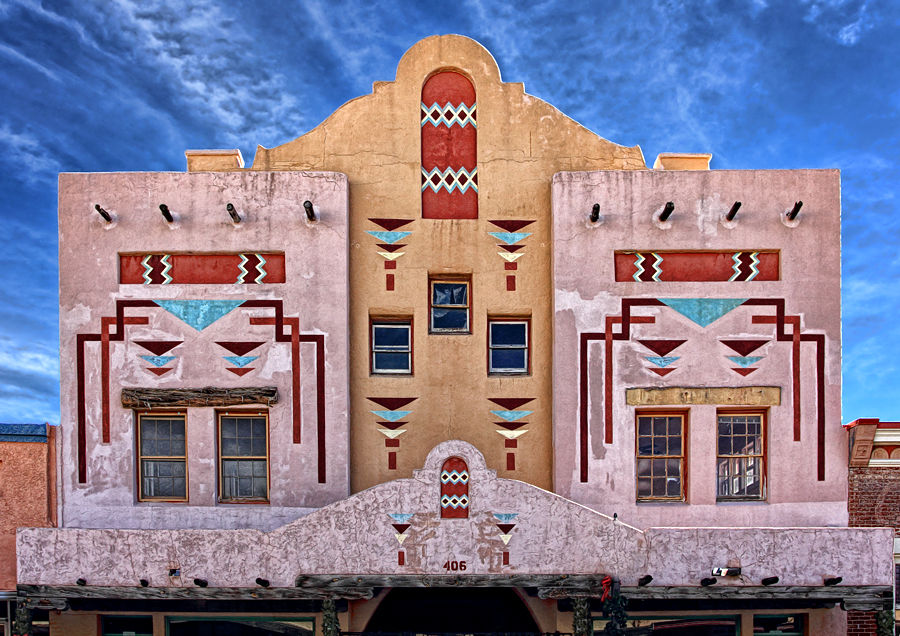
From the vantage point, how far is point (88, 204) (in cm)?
1023

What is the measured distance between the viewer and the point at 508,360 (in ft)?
34.1

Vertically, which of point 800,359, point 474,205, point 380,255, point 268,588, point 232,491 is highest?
point 474,205

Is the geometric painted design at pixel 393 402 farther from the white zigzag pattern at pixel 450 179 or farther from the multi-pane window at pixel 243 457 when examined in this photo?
the white zigzag pattern at pixel 450 179

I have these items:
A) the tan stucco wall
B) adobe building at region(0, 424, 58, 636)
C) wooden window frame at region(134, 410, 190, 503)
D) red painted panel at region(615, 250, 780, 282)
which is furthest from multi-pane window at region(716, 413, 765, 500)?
adobe building at region(0, 424, 58, 636)

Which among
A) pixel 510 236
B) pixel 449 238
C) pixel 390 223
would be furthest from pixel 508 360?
pixel 390 223

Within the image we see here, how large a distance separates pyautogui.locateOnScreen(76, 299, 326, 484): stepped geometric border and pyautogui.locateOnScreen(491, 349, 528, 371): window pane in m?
2.88

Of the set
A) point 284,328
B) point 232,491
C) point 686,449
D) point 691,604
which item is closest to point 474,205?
point 284,328

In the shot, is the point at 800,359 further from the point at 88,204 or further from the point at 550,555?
the point at 88,204

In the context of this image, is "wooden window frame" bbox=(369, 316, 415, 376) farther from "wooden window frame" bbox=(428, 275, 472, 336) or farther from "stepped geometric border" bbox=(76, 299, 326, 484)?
"stepped geometric border" bbox=(76, 299, 326, 484)

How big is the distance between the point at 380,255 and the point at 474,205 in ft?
5.99

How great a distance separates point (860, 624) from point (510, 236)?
345 inches

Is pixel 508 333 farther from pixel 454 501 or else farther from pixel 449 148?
pixel 449 148

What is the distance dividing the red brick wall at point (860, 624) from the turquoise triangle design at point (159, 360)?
12.1 m

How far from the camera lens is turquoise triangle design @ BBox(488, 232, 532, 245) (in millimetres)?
10312
